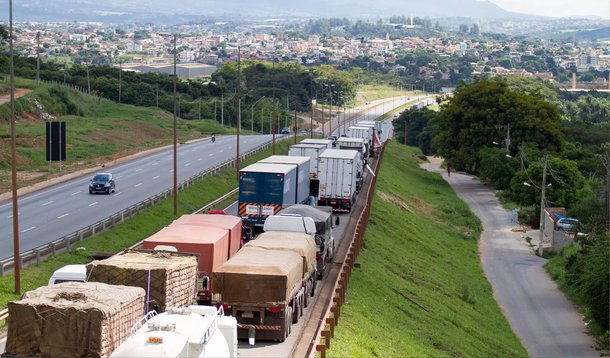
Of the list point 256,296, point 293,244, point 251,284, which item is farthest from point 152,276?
point 293,244

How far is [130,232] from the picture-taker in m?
41.3

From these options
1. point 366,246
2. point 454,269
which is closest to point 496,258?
point 454,269

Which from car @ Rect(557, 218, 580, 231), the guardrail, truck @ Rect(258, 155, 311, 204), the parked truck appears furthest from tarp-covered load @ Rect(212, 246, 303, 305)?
car @ Rect(557, 218, 580, 231)

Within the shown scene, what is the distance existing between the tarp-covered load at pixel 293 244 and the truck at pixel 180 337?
935cm

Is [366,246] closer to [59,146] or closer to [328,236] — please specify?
[328,236]

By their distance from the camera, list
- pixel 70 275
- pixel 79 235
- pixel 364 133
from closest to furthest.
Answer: pixel 70 275 → pixel 79 235 → pixel 364 133

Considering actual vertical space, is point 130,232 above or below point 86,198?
above

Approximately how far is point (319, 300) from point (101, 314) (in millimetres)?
12771

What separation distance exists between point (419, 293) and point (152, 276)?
2101 cm

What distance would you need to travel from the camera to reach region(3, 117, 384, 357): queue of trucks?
56.1 feet

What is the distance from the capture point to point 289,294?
2416 cm

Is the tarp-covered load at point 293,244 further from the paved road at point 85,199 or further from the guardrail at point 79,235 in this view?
the paved road at point 85,199

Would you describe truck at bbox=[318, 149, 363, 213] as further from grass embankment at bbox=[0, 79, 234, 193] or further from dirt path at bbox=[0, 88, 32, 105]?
dirt path at bbox=[0, 88, 32, 105]

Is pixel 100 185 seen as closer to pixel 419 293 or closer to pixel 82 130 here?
pixel 419 293
